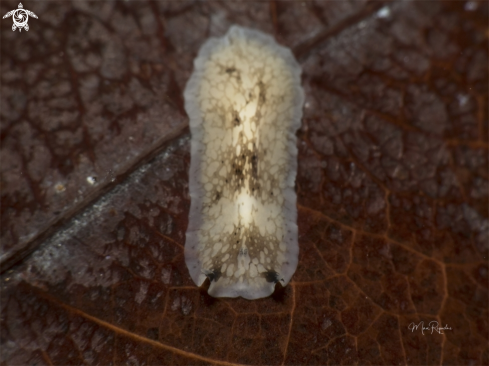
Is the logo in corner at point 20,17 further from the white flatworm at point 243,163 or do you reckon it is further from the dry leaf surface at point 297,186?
the white flatworm at point 243,163

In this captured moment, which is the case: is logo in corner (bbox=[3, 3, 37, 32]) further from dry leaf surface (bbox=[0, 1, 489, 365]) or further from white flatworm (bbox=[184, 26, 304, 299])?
white flatworm (bbox=[184, 26, 304, 299])

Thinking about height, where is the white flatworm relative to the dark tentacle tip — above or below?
above

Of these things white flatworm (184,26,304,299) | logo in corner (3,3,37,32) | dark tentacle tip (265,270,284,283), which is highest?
logo in corner (3,3,37,32)

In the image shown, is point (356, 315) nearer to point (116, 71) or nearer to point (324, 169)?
point (324, 169)

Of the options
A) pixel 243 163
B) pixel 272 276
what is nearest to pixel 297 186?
pixel 243 163

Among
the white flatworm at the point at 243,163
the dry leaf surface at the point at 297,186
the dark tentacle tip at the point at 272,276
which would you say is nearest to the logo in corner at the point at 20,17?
the dry leaf surface at the point at 297,186

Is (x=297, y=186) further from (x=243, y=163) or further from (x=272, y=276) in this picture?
(x=272, y=276)

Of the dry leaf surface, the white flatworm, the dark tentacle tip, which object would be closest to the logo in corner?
the dry leaf surface
